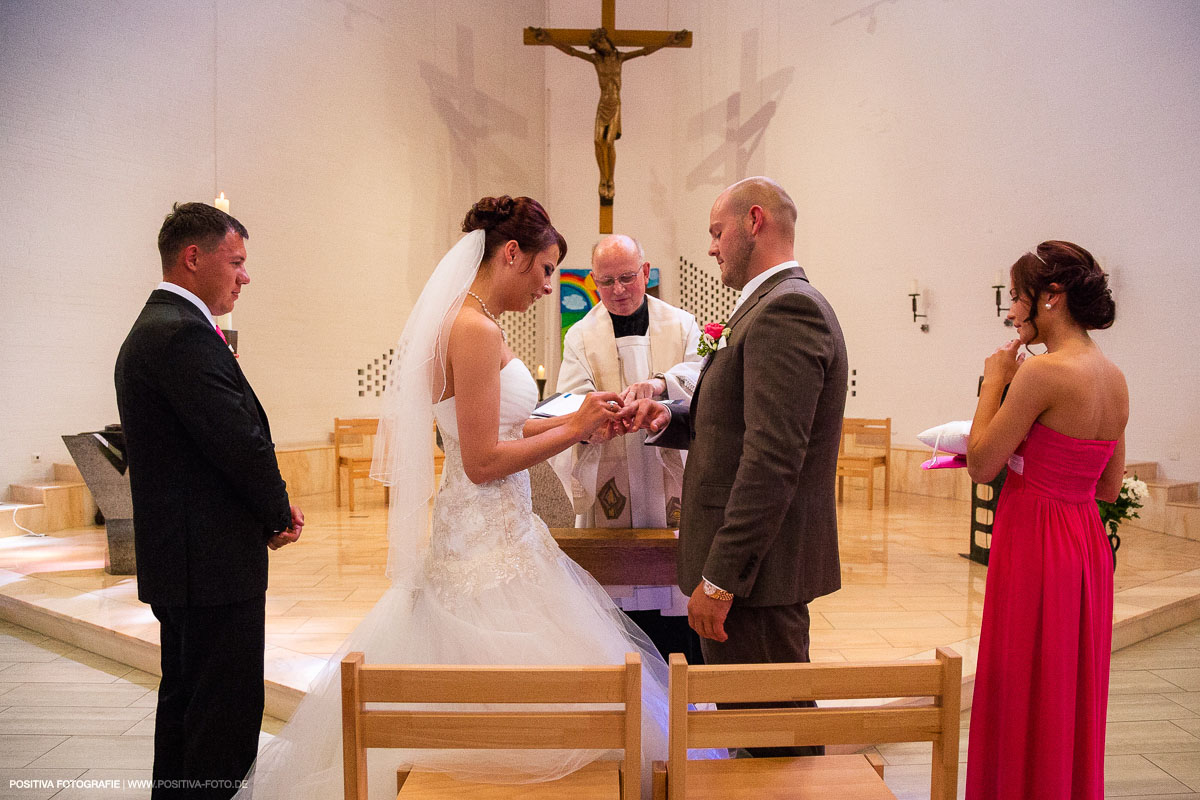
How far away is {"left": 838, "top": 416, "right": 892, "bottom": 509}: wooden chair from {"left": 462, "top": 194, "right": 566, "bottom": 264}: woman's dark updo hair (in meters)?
4.51

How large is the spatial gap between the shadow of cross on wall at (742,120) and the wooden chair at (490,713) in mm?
7895

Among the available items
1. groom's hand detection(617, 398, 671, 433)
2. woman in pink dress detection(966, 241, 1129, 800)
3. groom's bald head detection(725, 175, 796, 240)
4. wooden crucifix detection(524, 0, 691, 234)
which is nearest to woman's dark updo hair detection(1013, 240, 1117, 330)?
woman in pink dress detection(966, 241, 1129, 800)

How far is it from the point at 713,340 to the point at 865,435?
19.2 feet

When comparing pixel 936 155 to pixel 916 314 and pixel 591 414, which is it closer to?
pixel 916 314

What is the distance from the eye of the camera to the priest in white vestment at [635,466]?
279 centimetres

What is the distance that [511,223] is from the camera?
197 centimetres

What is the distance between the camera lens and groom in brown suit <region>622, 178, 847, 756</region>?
5.25 ft

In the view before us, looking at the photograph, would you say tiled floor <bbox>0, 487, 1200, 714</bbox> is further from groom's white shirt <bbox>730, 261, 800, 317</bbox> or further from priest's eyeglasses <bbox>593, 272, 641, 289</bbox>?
groom's white shirt <bbox>730, 261, 800, 317</bbox>

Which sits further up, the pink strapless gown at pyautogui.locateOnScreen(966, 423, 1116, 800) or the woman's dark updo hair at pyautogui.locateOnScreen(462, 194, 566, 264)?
the woman's dark updo hair at pyautogui.locateOnScreen(462, 194, 566, 264)

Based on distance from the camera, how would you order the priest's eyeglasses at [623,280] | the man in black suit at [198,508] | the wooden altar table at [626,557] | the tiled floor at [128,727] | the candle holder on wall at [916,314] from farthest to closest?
the candle holder on wall at [916,314]
the priest's eyeglasses at [623,280]
the tiled floor at [128,727]
the wooden altar table at [626,557]
the man in black suit at [198,508]

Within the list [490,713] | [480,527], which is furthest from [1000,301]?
[490,713]

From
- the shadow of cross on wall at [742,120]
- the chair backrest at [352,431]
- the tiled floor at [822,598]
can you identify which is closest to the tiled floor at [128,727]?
the tiled floor at [822,598]

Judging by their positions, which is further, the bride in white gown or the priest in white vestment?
the priest in white vestment

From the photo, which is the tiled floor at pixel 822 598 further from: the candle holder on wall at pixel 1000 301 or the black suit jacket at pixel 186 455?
the candle holder on wall at pixel 1000 301
